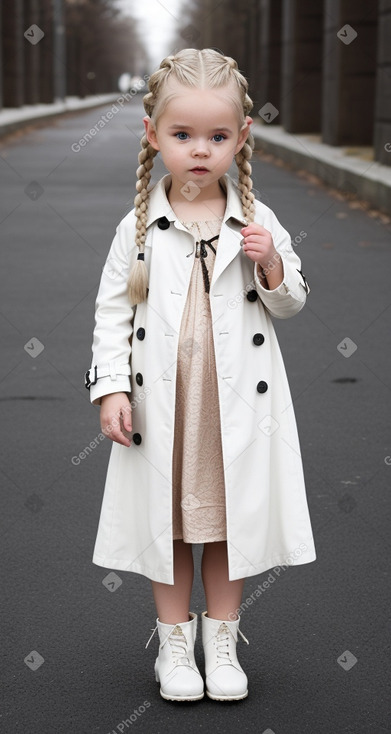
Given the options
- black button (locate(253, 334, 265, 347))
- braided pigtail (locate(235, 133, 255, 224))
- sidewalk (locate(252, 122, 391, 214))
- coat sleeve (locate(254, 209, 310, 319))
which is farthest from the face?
sidewalk (locate(252, 122, 391, 214))

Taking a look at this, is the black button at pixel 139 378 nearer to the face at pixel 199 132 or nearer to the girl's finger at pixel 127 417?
the girl's finger at pixel 127 417

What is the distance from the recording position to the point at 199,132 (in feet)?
9.45

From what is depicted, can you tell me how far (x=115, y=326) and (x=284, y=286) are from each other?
437 mm

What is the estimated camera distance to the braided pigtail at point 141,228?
9.78 ft

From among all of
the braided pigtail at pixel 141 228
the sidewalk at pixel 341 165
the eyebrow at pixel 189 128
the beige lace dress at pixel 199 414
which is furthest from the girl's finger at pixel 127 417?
the sidewalk at pixel 341 165

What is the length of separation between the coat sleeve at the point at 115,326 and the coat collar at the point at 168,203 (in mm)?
69

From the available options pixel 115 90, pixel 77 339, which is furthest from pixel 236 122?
pixel 115 90

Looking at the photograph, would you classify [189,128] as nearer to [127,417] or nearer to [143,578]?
[127,417]

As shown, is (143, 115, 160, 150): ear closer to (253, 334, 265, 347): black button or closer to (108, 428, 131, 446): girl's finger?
(253, 334, 265, 347): black button

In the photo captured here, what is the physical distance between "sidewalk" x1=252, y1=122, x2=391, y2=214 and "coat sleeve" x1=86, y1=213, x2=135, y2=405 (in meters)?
9.98

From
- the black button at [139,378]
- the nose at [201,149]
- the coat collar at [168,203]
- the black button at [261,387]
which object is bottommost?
the black button at [261,387]

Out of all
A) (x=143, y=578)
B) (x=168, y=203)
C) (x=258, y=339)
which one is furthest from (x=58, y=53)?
(x=258, y=339)

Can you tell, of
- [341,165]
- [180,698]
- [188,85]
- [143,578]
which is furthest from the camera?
[341,165]

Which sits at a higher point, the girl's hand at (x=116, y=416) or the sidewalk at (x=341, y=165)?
the sidewalk at (x=341, y=165)
